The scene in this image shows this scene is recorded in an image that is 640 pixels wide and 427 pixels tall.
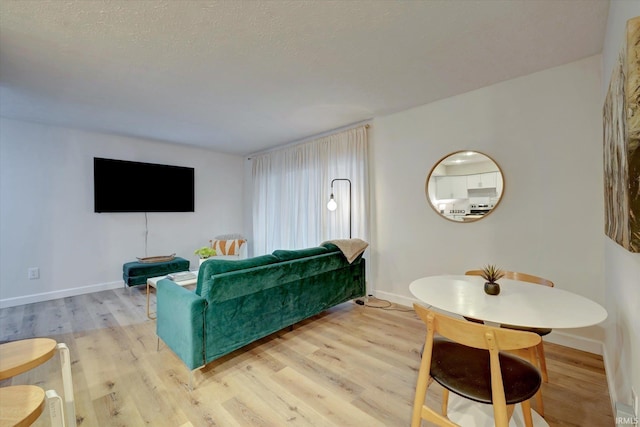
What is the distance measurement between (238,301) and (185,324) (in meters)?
0.38

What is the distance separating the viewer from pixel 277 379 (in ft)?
6.23

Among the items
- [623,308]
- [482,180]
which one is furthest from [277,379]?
[482,180]

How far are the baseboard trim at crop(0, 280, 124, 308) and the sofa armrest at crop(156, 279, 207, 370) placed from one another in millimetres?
2858

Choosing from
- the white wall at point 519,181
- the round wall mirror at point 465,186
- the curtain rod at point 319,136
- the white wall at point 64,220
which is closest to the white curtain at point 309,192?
the curtain rod at point 319,136

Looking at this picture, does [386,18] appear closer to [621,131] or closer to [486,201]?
[621,131]

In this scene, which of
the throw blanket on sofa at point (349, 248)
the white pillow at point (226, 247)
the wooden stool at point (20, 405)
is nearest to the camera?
the wooden stool at point (20, 405)

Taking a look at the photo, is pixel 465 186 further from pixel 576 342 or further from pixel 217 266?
pixel 217 266

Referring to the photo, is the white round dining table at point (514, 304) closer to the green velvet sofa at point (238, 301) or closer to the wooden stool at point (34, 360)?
the green velvet sofa at point (238, 301)

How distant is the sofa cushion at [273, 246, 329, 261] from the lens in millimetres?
2400

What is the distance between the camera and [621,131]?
114 cm

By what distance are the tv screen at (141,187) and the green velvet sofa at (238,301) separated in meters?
2.74

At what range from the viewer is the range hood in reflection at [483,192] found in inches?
104

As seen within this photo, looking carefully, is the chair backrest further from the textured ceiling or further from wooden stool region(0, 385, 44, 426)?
wooden stool region(0, 385, 44, 426)

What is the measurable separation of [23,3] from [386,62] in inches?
94.2
